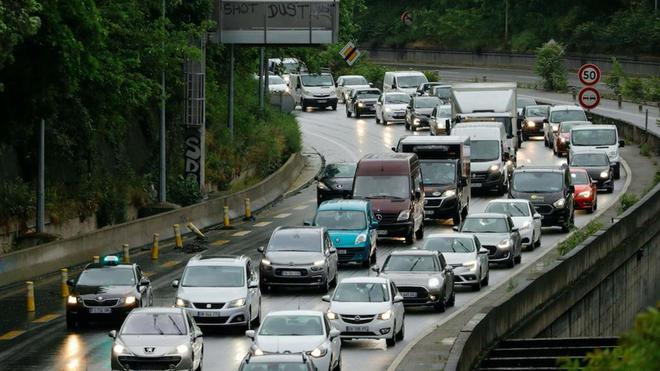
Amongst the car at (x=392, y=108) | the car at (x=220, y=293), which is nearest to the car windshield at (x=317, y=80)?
the car at (x=392, y=108)

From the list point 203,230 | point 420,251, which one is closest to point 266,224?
point 203,230

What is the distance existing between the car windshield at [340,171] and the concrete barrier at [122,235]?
110 inches

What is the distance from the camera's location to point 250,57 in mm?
71688

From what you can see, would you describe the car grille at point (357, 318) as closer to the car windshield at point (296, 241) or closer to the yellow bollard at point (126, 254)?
the car windshield at point (296, 241)

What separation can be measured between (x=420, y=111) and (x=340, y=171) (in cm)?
2289

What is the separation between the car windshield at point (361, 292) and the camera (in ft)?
95.1

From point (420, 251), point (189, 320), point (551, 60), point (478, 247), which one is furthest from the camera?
point (551, 60)

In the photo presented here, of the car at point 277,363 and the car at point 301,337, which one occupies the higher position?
the car at point 277,363

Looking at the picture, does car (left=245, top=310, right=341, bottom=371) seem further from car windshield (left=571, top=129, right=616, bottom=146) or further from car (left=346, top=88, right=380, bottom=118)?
car (left=346, top=88, right=380, bottom=118)

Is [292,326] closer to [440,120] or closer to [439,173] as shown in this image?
[439,173]

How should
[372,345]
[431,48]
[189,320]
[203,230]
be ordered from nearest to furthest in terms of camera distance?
[189,320] → [372,345] → [203,230] → [431,48]

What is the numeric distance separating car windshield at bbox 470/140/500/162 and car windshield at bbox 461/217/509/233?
14.0 metres

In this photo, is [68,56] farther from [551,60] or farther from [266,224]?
[551,60]

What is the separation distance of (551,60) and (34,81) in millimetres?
62900
